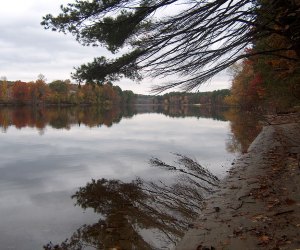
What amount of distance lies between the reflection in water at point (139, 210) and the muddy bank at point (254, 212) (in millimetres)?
688

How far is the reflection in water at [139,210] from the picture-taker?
6934mm

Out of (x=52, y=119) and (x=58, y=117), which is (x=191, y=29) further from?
(x=58, y=117)

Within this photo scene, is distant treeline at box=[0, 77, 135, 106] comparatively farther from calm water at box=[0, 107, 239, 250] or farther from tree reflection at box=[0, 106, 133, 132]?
calm water at box=[0, 107, 239, 250]

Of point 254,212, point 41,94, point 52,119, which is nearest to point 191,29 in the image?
point 254,212

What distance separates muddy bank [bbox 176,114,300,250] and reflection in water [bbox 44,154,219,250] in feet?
2.26

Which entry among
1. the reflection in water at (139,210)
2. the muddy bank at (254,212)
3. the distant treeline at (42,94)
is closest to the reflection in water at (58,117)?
the reflection in water at (139,210)

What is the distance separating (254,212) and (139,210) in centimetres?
317

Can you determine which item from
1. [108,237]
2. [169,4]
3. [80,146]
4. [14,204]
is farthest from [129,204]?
[80,146]

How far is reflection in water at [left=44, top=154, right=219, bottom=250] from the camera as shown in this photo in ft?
22.7

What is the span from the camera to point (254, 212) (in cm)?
675

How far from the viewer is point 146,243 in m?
6.83

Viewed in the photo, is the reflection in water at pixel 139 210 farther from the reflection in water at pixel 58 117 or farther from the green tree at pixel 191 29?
the reflection in water at pixel 58 117

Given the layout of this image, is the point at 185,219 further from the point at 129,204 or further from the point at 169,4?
the point at 169,4

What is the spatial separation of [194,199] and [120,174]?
4678 millimetres
